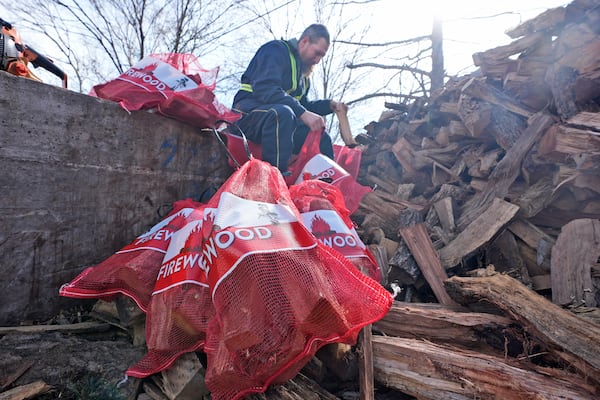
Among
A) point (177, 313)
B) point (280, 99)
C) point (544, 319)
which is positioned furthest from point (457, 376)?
point (280, 99)

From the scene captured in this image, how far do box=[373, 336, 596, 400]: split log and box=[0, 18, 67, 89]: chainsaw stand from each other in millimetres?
2411

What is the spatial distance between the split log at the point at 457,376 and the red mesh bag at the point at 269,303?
192 mm

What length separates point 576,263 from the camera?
1862 millimetres

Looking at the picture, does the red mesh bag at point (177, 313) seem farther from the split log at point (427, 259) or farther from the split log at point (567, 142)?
the split log at point (567, 142)

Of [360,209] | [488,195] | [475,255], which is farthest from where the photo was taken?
[360,209]

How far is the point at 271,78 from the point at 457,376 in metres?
2.50

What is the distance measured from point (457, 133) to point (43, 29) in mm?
10953

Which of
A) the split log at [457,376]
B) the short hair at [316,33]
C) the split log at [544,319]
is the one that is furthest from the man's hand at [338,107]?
the split log at [457,376]

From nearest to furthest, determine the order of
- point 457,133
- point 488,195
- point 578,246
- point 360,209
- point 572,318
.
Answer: point 572,318 → point 578,246 → point 488,195 → point 360,209 → point 457,133

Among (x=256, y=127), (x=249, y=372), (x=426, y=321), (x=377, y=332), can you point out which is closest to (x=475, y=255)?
(x=426, y=321)

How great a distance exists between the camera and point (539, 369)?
1.18m

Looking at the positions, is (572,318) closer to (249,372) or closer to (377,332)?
(377,332)

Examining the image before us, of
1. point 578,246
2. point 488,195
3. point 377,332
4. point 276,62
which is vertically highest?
point 276,62

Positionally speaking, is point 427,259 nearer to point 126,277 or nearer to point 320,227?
point 320,227
